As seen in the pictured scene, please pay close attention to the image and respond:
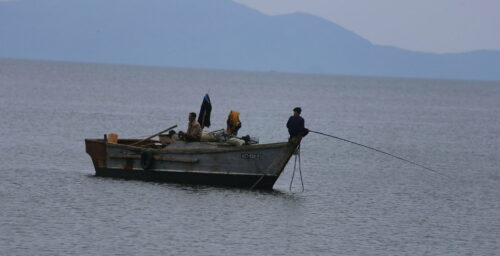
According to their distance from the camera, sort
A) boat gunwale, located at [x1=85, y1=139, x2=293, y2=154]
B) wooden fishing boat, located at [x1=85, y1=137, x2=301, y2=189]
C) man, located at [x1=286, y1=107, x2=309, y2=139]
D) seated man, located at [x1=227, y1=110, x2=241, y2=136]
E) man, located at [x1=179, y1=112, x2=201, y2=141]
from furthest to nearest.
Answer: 1. seated man, located at [x1=227, y1=110, x2=241, y2=136]
2. man, located at [x1=179, y1=112, x2=201, y2=141]
3. wooden fishing boat, located at [x1=85, y1=137, x2=301, y2=189]
4. boat gunwale, located at [x1=85, y1=139, x2=293, y2=154]
5. man, located at [x1=286, y1=107, x2=309, y2=139]

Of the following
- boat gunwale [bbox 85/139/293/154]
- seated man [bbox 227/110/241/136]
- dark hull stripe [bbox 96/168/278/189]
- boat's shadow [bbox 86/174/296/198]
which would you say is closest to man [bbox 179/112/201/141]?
boat gunwale [bbox 85/139/293/154]

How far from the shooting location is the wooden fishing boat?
103ft

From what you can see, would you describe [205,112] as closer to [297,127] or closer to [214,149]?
[214,149]

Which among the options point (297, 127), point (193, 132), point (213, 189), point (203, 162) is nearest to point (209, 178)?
point (213, 189)

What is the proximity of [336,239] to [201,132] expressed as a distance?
817 cm

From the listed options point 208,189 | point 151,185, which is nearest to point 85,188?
point 151,185

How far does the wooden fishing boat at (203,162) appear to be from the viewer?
31.4 metres

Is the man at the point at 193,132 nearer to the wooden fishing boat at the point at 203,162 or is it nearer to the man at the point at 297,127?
the wooden fishing boat at the point at 203,162

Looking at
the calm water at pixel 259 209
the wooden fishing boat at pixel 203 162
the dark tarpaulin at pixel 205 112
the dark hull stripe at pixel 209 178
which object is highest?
the dark tarpaulin at pixel 205 112

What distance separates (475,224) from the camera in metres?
29.5

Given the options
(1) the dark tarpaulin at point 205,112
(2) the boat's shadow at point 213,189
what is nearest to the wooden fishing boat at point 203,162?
(2) the boat's shadow at point 213,189

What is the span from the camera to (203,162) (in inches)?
1266

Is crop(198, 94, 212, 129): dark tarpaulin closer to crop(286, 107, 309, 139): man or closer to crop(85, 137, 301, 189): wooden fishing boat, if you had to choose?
crop(85, 137, 301, 189): wooden fishing boat

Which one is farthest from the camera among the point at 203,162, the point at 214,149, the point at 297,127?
the point at 203,162
